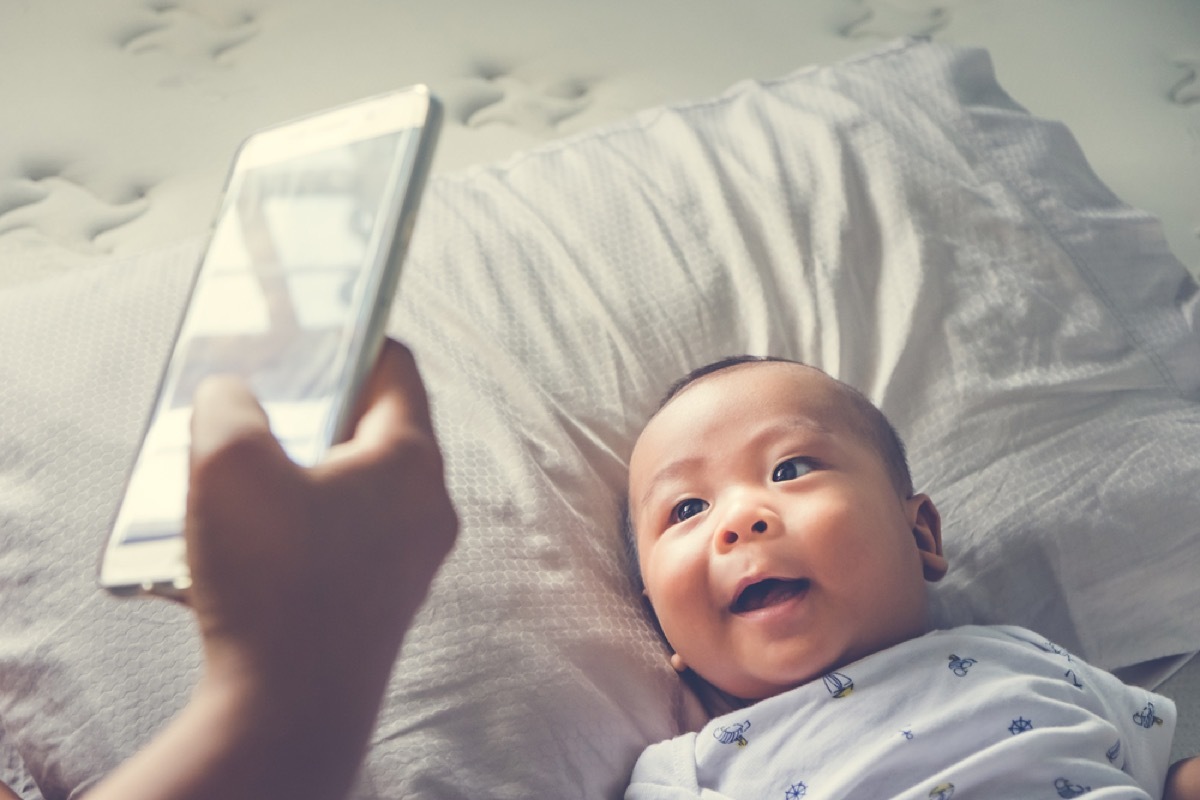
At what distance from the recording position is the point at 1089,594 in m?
1.00

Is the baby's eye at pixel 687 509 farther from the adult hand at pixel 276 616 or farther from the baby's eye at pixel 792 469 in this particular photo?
the adult hand at pixel 276 616

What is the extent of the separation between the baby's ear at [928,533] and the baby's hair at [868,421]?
0.02 meters

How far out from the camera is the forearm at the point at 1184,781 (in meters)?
0.85

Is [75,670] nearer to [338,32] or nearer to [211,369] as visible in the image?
[211,369]

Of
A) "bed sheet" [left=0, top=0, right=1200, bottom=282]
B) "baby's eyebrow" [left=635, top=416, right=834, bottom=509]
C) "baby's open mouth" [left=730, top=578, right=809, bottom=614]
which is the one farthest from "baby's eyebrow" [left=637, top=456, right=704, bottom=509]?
"bed sheet" [left=0, top=0, right=1200, bottom=282]

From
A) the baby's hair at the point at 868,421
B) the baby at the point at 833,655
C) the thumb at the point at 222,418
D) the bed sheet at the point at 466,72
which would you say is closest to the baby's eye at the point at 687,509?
the baby at the point at 833,655

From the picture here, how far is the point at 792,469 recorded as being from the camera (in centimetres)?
92

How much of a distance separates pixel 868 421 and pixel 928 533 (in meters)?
0.11

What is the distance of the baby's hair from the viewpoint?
3.20 feet

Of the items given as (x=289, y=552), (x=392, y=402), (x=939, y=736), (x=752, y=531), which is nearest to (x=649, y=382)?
(x=752, y=531)

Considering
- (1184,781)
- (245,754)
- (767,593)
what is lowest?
(1184,781)

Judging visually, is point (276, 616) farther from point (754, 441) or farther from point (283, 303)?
point (754, 441)

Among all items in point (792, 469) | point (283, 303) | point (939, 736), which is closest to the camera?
point (283, 303)

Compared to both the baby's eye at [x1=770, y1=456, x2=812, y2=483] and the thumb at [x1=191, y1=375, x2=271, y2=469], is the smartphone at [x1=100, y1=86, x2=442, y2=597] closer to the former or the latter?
the thumb at [x1=191, y1=375, x2=271, y2=469]
